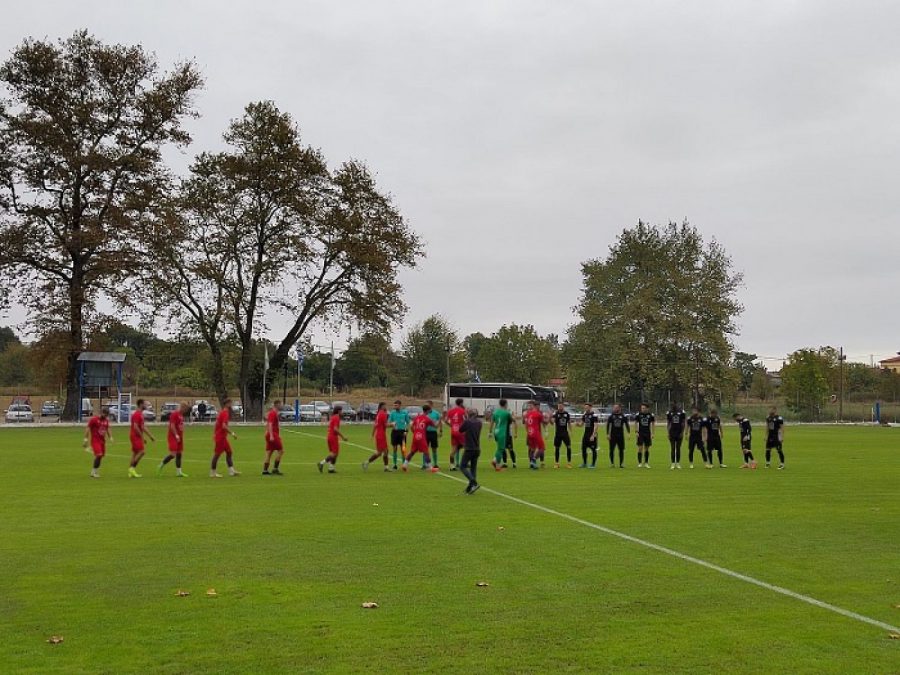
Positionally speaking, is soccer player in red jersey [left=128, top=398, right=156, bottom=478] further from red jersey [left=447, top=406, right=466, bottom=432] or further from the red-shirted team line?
red jersey [left=447, top=406, right=466, bottom=432]

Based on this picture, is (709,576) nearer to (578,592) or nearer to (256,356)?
(578,592)

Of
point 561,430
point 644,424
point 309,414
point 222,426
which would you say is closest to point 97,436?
point 222,426

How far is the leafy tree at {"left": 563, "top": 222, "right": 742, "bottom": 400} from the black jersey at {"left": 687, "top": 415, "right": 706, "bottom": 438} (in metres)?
53.6

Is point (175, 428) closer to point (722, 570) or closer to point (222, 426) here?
point (222, 426)

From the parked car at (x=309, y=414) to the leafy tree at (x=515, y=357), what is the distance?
32.2 metres

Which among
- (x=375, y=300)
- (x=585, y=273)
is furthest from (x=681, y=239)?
(x=375, y=300)

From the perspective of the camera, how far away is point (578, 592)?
901 centimetres

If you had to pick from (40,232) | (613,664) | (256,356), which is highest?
(40,232)

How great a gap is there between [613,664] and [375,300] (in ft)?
186

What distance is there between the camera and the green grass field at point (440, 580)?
6.90 meters

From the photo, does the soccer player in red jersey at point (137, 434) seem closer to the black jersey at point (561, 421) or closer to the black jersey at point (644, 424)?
the black jersey at point (561, 421)

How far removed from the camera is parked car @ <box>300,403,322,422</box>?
2861 inches

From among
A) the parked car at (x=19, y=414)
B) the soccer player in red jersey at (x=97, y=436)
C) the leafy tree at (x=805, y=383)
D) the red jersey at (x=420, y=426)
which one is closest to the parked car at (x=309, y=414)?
the parked car at (x=19, y=414)

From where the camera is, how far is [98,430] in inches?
882
